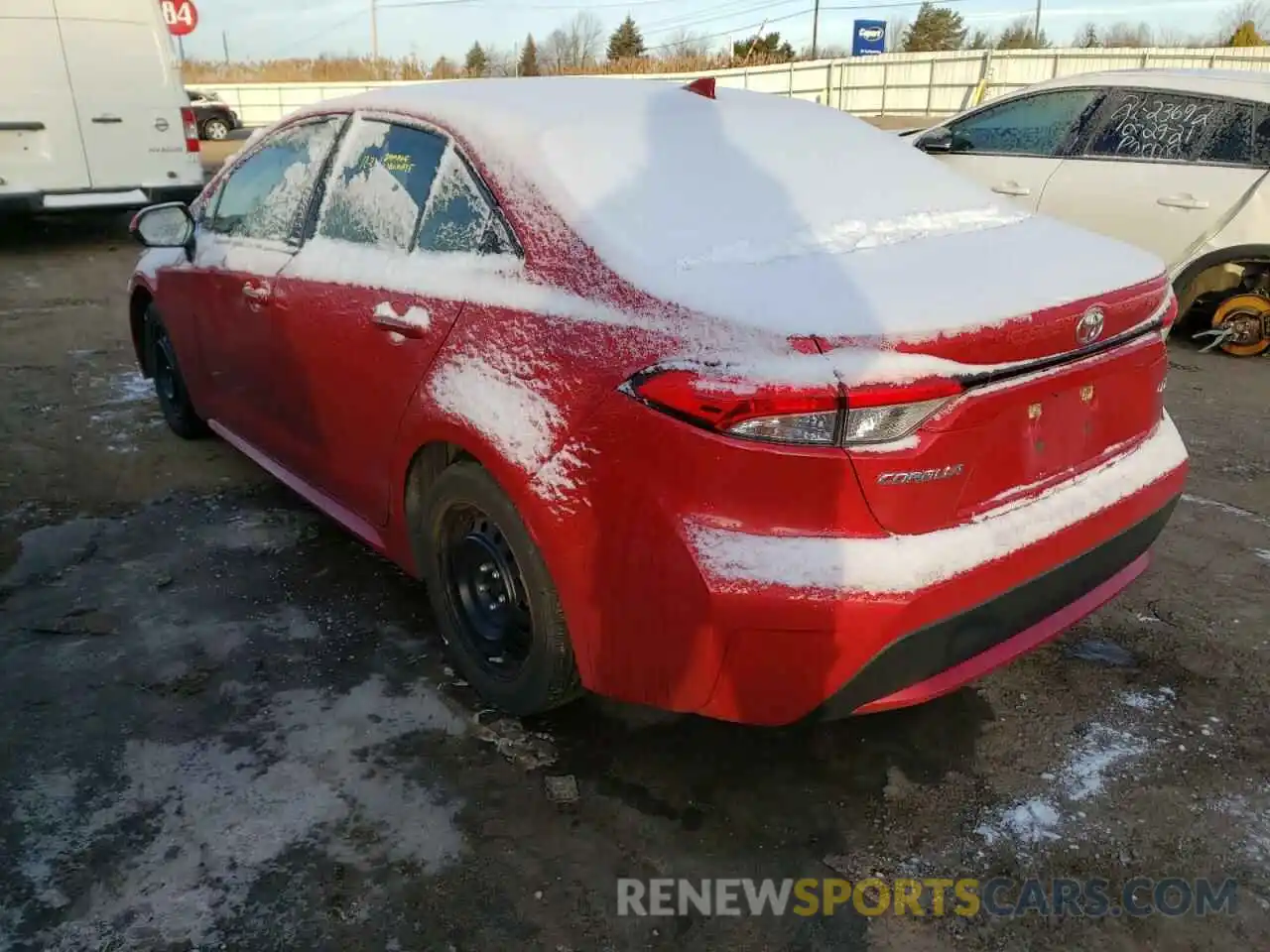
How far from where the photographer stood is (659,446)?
79.1 inches

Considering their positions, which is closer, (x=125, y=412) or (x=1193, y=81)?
(x=125, y=412)

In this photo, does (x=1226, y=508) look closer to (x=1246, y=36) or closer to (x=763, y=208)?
(x=763, y=208)

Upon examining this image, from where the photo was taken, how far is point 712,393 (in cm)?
194

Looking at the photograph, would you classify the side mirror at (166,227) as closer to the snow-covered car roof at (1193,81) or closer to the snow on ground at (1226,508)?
the snow on ground at (1226,508)

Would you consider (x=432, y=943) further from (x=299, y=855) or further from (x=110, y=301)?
(x=110, y=301)

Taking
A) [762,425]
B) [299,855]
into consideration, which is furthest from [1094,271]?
[299,855]

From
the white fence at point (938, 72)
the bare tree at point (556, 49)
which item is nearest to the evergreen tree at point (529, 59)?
the bare tree at point (556, 49)

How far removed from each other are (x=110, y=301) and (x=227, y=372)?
196 inches

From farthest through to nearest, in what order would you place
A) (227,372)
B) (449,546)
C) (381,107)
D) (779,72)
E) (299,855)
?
(779,72) → (227,372) → (381,107) → (449,546) → (299,855)

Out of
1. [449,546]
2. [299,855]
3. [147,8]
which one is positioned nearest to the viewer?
[299,855]

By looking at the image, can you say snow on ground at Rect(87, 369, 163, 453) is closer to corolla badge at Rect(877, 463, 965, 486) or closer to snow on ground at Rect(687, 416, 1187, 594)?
snow on ground at Rect(687, 416, 1187, 594)

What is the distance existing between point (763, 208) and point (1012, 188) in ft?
15.8

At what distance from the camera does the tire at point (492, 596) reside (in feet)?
7.89

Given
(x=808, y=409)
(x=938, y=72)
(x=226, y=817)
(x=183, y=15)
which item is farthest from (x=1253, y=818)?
(x=938, y=72)
